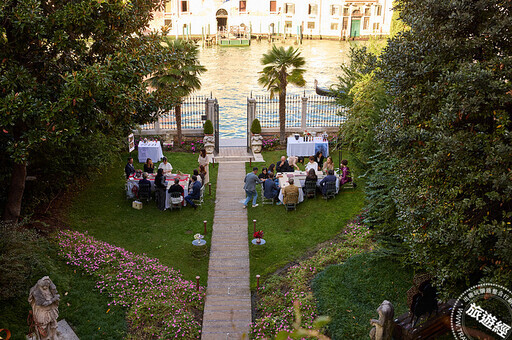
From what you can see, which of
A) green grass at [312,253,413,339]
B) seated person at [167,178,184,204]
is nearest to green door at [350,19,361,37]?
seated person at [167,178,184,204]

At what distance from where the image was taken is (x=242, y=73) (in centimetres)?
5575

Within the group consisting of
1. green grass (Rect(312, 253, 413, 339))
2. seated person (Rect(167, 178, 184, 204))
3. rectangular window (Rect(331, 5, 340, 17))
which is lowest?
green grass (Rect(312, 253, 413, 339))

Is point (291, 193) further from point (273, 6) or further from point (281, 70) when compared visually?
point (273, 6)

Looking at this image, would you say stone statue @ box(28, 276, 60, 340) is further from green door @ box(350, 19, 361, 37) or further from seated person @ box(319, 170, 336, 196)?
green door @ box(350, 19, 361, 37)

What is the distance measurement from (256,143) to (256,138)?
283 mm

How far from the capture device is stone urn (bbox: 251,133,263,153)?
22250mm

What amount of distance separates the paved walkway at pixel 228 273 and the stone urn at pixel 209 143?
411 cm

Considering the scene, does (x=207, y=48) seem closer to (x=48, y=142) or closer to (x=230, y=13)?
(x=230, y=13)

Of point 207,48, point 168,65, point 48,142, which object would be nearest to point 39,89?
point 48,142

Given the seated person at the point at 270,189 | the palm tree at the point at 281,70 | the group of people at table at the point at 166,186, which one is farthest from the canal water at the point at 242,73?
the seated person at the point at 270,189

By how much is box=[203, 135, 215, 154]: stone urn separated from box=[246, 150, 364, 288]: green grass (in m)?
5.54

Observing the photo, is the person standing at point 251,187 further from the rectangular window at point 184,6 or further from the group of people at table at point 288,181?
the rectangular window at point 184,6

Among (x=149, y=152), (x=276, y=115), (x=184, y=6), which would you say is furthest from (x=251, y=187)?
(x=184, y=6)

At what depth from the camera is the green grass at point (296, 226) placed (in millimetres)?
12992
